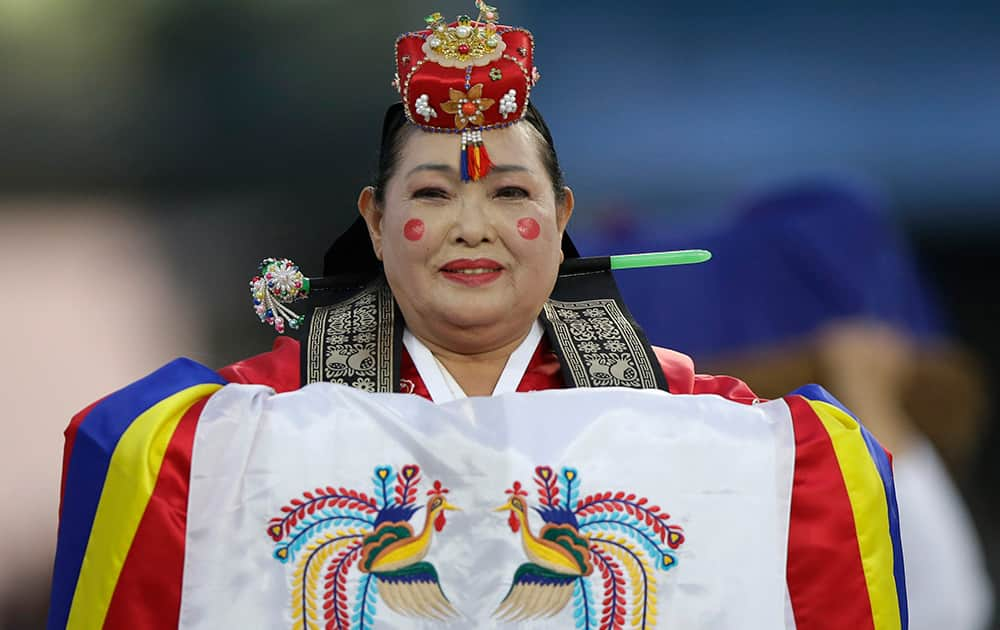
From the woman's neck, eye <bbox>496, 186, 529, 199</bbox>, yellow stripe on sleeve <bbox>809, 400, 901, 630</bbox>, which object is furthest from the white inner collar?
yellow stripe on sleeve <bbox>809, 400, 901, 630</bbox>

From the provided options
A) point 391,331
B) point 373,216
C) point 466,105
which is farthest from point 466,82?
point 391,331

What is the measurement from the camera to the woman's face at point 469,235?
206 centimetres

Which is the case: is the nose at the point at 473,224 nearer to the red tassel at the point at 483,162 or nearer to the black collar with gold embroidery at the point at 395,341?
the red tassel at the point at 483,162

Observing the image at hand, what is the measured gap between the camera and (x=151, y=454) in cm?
182

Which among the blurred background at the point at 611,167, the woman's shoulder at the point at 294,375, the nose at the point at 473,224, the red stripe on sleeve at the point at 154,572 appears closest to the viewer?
the red stripe on sleeve at the point at 154,572

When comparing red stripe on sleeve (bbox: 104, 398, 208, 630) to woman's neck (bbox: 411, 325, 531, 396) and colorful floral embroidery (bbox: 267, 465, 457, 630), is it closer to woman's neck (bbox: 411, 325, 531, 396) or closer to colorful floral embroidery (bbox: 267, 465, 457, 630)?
colorful floral embroidery (bbox: 267, 465, 457, 630)

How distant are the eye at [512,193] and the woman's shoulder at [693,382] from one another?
347 millimetres

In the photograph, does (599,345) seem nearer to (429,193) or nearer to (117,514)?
(429,193)

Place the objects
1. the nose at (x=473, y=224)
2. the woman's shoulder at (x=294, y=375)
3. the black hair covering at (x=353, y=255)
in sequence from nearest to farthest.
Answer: the nose at (x=473, y=224)
the woman's shoulder at (x=294, y=375)
the black hair covering at (x=353, y=255)

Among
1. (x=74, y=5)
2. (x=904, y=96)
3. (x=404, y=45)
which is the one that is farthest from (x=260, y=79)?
(x=904, y=96)

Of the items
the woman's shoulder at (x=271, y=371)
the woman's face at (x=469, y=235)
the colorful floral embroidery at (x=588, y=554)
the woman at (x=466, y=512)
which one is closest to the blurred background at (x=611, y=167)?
the woman's shoulder at (x=271, y=371)

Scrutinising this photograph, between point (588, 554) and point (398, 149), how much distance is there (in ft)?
2.22

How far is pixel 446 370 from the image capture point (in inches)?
86.0

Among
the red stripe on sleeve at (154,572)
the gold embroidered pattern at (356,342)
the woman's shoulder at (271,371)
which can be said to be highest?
the gold embroidered pattern at (356,342)
